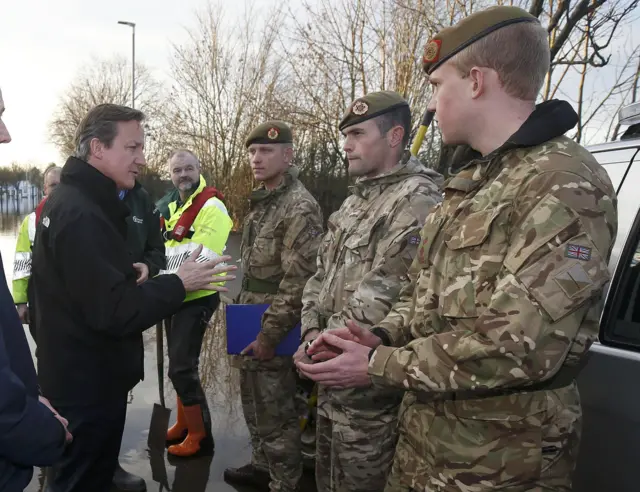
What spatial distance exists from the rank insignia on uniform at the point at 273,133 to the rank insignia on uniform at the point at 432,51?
195cm

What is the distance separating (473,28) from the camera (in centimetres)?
142

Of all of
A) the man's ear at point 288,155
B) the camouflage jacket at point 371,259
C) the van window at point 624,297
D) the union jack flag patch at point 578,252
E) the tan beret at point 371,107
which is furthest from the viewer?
the man's ear at point 288,155

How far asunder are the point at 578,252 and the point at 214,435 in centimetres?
361

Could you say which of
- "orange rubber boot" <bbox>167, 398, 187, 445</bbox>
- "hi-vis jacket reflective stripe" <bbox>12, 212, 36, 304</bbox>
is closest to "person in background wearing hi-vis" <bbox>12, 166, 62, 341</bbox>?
"hi-vis jacket reflective stripe" <bbox>12, 212, 36, 304</bbox>

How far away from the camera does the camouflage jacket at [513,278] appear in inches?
46.7

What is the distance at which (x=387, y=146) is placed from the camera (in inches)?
99.9

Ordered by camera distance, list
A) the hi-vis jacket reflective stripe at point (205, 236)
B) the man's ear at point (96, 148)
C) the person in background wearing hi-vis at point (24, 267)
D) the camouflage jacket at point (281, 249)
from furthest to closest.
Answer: the person in background wearing hi-vis at point (24, 267) → the hi-vis jacket reflective stripe at point (205, 236) → the camouflage jacket at point (281, 249) → the man's ear at point (96, 148)

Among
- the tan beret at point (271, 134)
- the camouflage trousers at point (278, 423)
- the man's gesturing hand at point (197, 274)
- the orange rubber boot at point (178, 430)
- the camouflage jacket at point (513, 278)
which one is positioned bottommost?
the orange rubber boot at point (178, 430)

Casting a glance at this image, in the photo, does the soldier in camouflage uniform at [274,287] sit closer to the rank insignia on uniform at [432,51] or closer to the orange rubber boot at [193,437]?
the orange rubber boot at [193,437]

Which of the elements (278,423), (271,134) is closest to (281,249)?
(271,134)

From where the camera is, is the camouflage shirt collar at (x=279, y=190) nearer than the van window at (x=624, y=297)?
No

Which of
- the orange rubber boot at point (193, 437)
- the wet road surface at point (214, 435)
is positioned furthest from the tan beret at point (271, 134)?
the wet road surface at point (214, 435)

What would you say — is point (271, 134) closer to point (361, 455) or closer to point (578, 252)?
point (361, 455)

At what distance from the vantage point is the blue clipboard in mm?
3047
